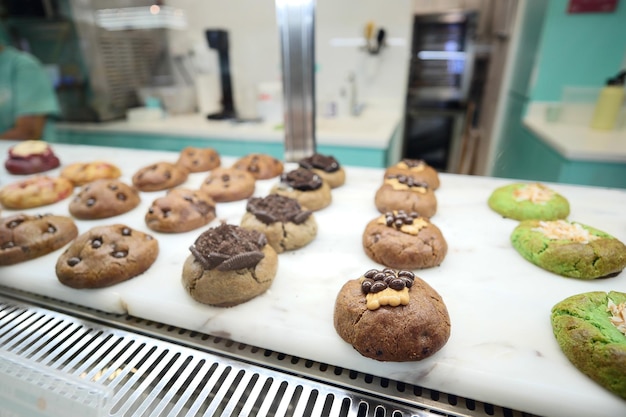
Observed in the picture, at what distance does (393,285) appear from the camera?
1.03 metres

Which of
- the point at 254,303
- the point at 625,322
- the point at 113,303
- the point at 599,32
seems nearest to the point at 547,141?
the point at 599,32

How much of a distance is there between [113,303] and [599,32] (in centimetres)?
428

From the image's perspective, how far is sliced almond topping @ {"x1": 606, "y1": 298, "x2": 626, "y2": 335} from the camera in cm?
94

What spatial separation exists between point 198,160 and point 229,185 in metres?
0.56

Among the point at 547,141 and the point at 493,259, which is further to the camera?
the point at 547,141

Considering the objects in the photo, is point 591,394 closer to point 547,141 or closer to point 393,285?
point 393,285

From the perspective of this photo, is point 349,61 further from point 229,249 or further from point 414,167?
point 229,249

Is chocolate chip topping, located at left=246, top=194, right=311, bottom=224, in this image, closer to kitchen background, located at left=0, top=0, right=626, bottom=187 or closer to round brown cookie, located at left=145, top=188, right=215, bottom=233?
round brown cookie, located at left=145, top=188, right=215, bottom=233

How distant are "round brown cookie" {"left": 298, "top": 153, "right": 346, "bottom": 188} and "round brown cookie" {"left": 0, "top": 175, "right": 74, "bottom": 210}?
56.7 inches

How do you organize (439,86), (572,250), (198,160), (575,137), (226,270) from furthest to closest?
(439,86), (575,137), (198,160), (572,250), (226,270)

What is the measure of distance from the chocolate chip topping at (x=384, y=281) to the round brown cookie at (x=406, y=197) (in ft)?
2.30

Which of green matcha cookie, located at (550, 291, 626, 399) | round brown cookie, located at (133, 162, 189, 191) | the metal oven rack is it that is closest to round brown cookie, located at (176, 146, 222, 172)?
round brown cookie, located at (133, 162, 189, 191)

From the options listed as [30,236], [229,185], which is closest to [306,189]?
[229,185]

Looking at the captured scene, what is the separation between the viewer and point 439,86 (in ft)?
13.9
